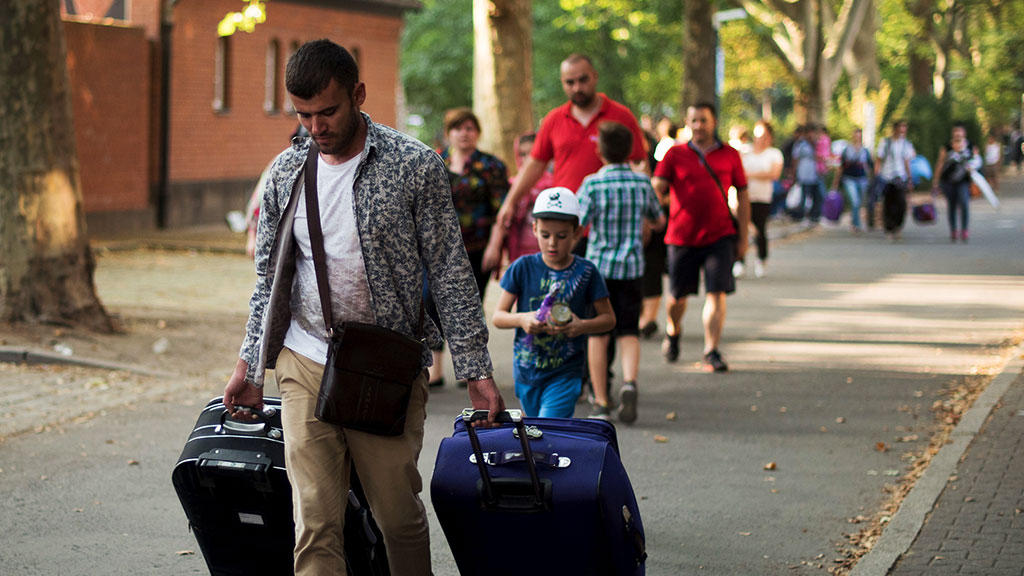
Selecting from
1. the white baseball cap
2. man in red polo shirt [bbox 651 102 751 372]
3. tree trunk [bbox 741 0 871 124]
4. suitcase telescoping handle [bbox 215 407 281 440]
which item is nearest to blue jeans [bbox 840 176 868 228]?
tree trunk [bbox 741 0 871 124]

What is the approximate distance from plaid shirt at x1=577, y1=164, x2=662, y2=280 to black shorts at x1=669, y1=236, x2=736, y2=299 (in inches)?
62.5

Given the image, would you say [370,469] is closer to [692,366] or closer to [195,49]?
[692,366]

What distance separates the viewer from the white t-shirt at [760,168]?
1642 centimetres

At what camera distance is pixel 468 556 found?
4328 mm

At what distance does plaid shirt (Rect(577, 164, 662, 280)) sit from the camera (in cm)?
841

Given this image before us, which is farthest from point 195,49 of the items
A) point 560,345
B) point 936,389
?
point 560,345

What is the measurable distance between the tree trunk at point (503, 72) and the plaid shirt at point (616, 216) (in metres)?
11.6

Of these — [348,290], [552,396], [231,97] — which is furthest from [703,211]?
[231,97]

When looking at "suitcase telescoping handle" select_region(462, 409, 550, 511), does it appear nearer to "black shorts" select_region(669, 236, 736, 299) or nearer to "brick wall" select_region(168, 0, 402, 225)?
"black shorts" select_region(669, 236, 736, 299)

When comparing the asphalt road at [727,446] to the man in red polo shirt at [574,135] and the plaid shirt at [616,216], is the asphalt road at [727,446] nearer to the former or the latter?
the plaid shirt at [616,216]

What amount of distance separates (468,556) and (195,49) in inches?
879

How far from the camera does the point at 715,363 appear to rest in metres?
10.5

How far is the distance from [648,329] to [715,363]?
5.49ft

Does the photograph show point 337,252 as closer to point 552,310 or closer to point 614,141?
point 552,310
